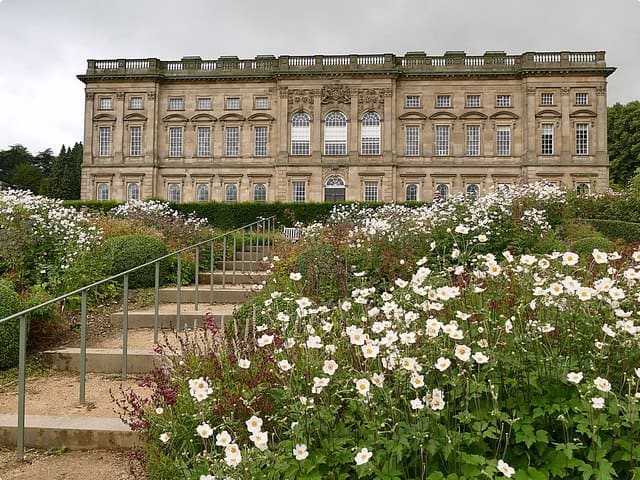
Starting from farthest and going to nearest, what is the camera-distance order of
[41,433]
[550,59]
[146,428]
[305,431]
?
1. [550,59]
2. [41,433]
3. [146,428]
4. [305,431]

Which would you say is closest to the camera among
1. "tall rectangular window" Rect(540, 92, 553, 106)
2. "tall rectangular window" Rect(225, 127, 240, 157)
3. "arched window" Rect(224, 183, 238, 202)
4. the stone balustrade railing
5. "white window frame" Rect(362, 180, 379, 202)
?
the stone balustrade railing

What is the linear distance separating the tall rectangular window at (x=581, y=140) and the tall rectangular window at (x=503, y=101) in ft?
15.9

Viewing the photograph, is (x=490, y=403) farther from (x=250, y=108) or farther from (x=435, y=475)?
(x=250, y=108)

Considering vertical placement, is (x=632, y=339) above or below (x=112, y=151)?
below

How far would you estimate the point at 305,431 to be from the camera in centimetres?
222

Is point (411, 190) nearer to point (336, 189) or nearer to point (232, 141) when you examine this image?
point (336, 189)

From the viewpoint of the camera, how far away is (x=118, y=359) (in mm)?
4734

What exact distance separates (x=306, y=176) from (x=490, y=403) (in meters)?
32.9

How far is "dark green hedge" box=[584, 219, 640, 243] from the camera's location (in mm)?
9414

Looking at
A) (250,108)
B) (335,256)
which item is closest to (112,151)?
(250,108)

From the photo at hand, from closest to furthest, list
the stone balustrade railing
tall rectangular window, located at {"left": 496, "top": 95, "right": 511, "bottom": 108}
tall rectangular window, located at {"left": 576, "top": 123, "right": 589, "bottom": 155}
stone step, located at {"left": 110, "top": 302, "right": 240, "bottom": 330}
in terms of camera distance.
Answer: stone step, located at {"left": 110, "top": 302, "right": 240, "bottom": 330}, the stone balustrade railing, tall rectangular window, located at {"left": 576, "top": 123, "right": 589, "bottom": 155}, tall rectangular window, located at {"left": 496, "top": 95, "right": 511, "bottom": 108}

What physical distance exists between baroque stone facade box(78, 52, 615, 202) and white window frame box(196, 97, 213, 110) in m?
0.09

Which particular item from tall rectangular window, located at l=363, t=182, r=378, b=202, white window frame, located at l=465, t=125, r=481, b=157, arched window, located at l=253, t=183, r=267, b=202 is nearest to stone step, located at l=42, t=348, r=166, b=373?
tall rectangular window, located at l=363, t=182, r=378, b=202

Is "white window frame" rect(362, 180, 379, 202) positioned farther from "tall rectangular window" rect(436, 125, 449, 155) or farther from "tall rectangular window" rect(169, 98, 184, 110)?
"tall rectangular window" rect(169, 98, 184, 110)
